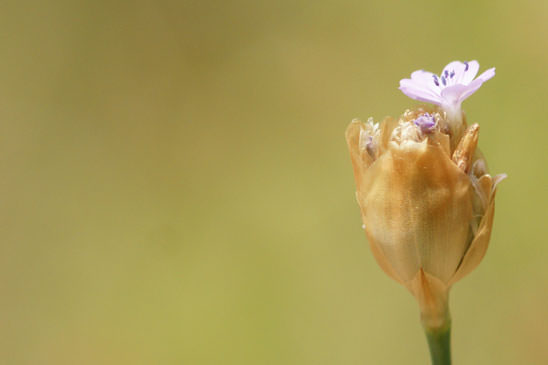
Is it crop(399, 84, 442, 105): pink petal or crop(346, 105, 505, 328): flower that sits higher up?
crop(399, 84, 442, 105): pink petal

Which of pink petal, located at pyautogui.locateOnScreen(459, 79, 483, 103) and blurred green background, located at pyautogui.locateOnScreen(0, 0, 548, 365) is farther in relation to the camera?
blurred green background, located at pyautogui.locateOnScreen(0, 0, 548, 365)

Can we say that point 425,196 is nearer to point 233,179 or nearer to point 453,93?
point 453,93

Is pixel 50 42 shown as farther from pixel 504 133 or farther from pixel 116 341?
pixel 504 133

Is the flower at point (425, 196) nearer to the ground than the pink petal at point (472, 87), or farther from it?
nearer to the ground

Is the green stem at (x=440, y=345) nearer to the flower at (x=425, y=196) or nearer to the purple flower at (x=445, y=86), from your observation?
the flower at (x=425, y=196)

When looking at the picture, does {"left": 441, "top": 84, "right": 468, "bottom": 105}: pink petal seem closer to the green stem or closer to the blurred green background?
the green stem

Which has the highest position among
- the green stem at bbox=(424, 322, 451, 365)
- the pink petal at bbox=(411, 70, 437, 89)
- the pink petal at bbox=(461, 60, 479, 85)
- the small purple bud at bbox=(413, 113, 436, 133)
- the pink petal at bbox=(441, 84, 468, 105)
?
the pink petal at bbox=(411, 70, 437, 89)

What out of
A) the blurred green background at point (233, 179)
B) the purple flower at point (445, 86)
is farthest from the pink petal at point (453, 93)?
the blurred green background at point (233, 179)

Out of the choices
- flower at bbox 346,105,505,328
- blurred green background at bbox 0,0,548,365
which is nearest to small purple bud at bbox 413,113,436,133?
flower at bbox 346,105,505,328
